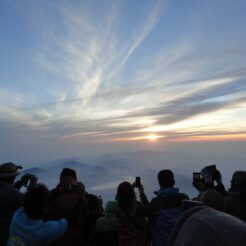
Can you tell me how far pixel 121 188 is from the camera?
225 inches

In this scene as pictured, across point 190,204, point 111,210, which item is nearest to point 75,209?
point 111,210

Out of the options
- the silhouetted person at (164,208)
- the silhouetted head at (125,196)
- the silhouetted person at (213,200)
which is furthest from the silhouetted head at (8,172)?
the silhouetted person at (213,200)

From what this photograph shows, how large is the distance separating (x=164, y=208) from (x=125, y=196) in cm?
74

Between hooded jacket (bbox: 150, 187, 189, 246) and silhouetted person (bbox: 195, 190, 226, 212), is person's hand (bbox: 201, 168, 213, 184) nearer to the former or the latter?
hooded jacket (bbox: 150, 187, 189, 246)

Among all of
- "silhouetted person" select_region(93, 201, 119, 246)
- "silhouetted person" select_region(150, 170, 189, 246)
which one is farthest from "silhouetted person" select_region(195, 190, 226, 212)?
"silhouetted person" select_region(93, 201, 119, 246)

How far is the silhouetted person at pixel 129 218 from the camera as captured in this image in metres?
5.75

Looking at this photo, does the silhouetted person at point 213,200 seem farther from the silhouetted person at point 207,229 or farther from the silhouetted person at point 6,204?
the silhouetted person at point 207,229

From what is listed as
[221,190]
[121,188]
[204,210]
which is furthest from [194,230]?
[221,190]

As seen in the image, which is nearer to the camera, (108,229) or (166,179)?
(166,179)

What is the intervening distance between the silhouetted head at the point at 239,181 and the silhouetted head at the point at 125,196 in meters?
1.85

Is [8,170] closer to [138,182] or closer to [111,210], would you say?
[111,210]

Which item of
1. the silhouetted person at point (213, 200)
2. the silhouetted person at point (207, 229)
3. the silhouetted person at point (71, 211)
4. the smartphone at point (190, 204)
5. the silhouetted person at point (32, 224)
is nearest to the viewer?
the silhouetted person at point (207, 229)

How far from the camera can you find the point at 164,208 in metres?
5.77

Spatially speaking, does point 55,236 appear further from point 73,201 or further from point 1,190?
point 1,190
